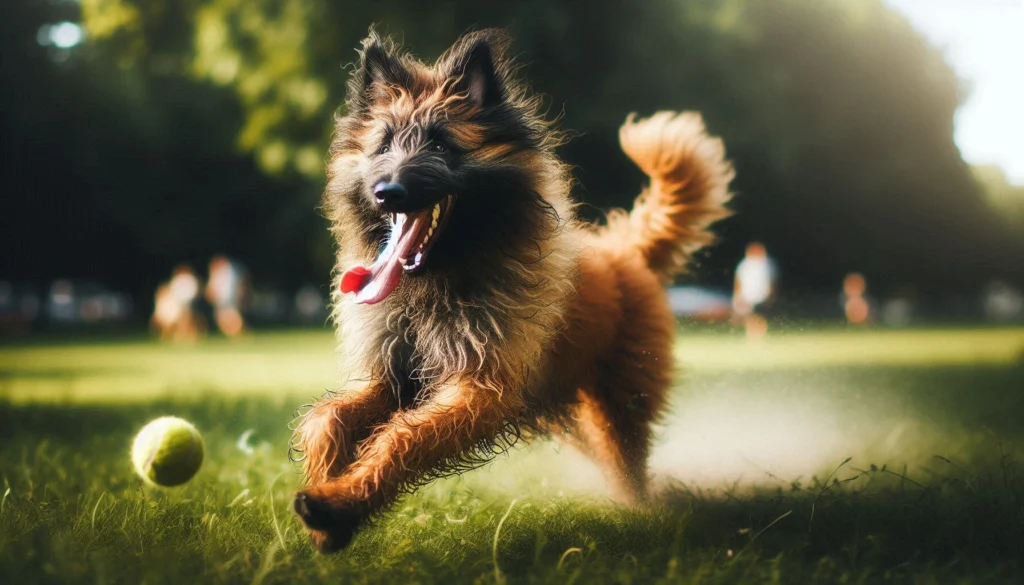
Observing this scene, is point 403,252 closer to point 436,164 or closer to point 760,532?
point 436,164

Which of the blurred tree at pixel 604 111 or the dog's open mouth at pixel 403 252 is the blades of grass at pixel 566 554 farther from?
the blurred tree at pixel 604 111

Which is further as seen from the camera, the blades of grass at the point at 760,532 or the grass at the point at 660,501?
the blades of grass at the point at 760,532

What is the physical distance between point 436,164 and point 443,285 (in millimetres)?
526

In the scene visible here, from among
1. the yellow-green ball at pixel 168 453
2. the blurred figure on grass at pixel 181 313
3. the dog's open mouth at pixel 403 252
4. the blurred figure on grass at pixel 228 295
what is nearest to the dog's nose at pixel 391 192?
the dog's open mouth at pixel 403 252

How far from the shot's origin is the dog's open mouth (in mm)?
3561

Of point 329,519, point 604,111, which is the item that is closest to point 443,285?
point 329,519

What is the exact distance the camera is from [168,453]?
13.2 feet

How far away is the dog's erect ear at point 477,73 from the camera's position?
3.88 meters

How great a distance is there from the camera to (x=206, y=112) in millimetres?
26484

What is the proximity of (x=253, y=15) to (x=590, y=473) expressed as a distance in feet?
34.0

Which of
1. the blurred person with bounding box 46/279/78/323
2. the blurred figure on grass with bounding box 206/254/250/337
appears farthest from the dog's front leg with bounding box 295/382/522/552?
the blurred person with bounding box 46/279/78/323

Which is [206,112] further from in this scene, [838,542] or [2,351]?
[838,542]

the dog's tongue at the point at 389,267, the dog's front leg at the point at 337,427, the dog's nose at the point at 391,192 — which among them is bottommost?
the dog's front leg at the point at 337,427

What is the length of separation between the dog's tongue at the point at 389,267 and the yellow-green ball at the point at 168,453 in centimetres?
118
